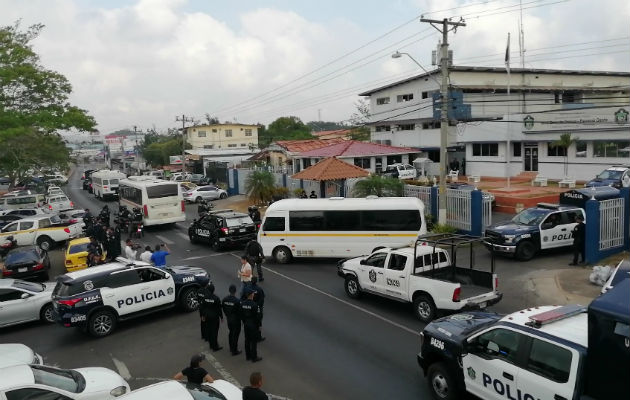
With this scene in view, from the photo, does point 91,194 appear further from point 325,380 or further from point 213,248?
point 325,380

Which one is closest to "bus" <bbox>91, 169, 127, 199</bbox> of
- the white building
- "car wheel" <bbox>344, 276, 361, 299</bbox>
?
the white building

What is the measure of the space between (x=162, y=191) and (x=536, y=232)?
61.3 ft

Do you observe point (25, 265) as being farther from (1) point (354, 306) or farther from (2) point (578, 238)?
(2) point (578, 238)

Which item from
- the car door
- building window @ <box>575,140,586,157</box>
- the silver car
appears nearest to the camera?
the car door

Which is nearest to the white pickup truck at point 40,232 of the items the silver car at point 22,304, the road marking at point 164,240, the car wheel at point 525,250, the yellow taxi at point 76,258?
the road marking at point 164,240

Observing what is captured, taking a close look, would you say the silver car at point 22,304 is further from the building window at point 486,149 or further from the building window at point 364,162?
the building window at point 486,149

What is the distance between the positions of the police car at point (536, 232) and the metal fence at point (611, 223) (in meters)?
1.33

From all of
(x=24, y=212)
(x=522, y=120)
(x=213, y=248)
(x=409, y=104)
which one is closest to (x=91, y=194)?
(x=24, y=212)

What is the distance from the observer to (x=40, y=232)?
24.1 meters

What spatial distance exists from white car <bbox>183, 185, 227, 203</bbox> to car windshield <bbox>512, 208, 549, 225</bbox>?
27807 mm

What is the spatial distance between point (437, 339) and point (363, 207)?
10.4 metres

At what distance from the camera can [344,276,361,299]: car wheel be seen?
14.0 m

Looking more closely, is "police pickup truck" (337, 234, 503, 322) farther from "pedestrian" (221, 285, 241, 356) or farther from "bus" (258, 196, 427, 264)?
"bus" (258, 196, 427, 264)

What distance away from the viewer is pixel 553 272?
16109 millimetres
